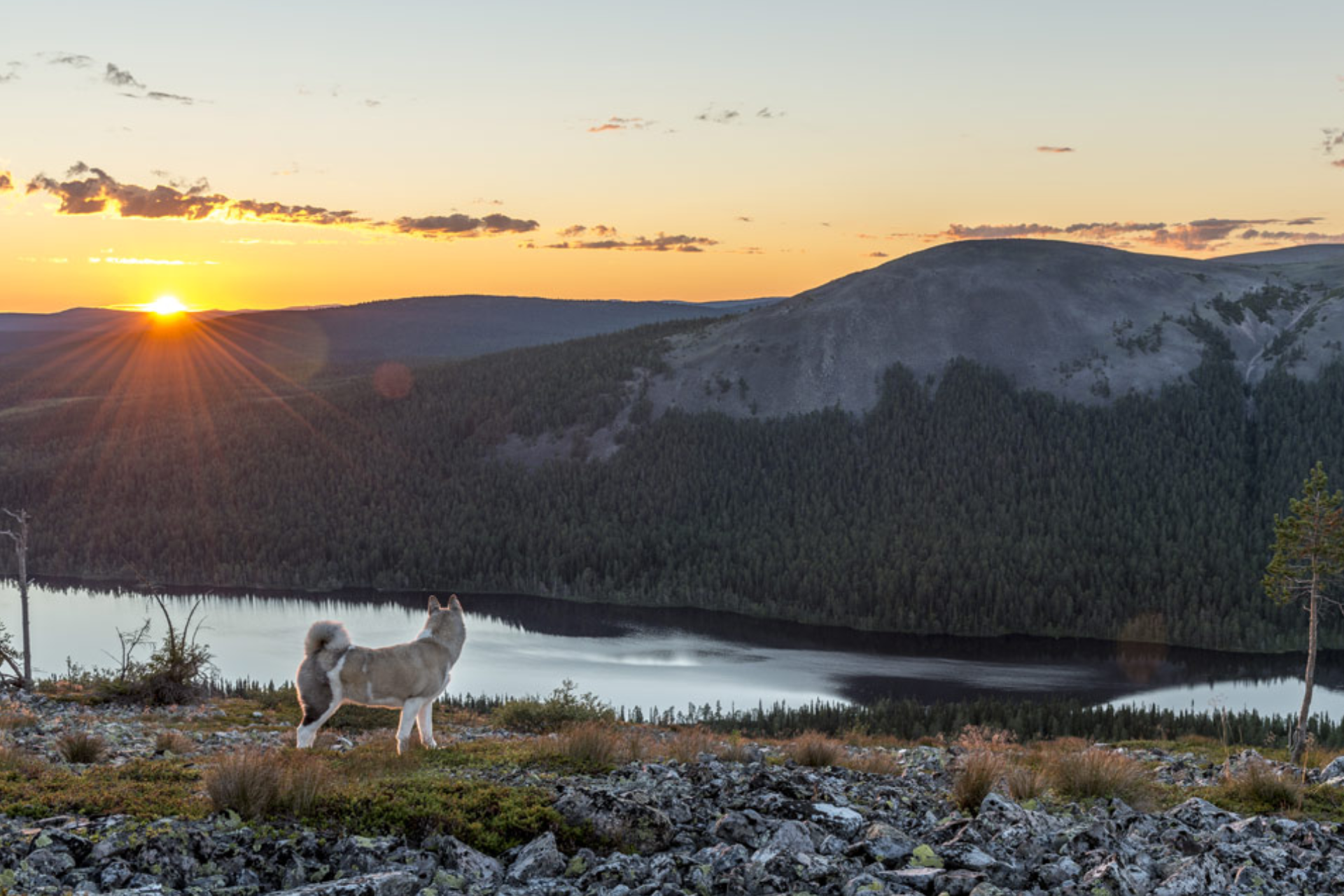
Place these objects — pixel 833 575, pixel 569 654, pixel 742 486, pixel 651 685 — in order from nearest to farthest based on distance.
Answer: pixel 651 685, pixel 569 654, pixel 833 575, pixel 742 486

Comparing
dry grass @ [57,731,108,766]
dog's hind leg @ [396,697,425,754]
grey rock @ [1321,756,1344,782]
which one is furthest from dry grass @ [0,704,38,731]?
grey rock @ [1321,756,1344,782]

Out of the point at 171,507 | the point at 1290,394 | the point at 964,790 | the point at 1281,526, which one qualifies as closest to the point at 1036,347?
the point at 1290,394

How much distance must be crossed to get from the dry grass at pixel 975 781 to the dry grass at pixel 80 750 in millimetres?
14432

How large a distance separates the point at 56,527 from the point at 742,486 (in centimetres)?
10396

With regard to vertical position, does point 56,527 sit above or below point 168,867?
below

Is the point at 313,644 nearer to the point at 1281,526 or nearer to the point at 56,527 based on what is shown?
the point at 1281,526

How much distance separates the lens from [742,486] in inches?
6033

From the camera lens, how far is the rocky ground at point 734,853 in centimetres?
1126

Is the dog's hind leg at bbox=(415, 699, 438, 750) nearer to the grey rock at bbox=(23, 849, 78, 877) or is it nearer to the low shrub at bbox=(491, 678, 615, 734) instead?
the grey rock at bbox=(23, 849, 78, 877)

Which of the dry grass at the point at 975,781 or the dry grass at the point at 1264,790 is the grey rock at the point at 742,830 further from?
the dry grass at the point at 1264,790

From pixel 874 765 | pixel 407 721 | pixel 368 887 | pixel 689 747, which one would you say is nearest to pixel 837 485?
pixel 874 765

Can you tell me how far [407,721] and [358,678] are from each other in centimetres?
114

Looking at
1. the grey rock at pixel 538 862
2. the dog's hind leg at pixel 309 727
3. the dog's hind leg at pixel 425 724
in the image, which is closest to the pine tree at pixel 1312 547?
the dog's hind leg at pixel 425 724

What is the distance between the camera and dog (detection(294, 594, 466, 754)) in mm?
18891
